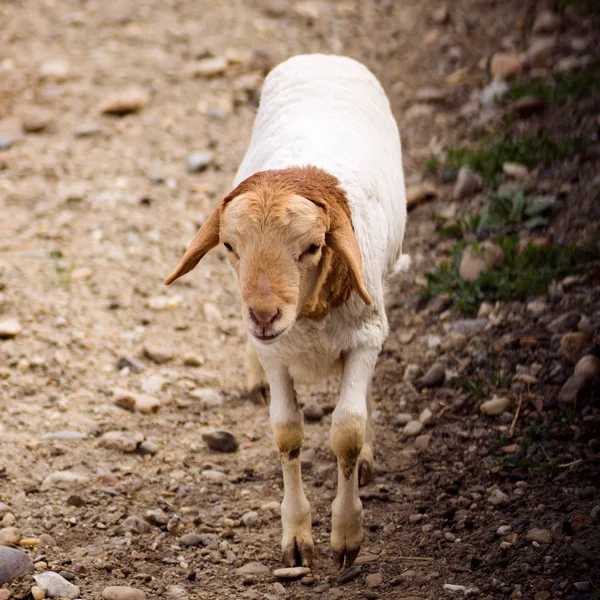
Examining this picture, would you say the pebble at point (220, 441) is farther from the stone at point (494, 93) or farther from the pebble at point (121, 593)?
the stone at point (494, 93)

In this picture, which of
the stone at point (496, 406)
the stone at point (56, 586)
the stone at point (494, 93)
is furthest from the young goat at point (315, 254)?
the stone at point (494, 93)

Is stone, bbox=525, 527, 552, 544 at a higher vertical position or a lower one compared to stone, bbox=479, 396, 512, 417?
higher

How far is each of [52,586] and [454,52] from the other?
23.4ft

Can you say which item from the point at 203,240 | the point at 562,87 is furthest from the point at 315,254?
the point at 562,87

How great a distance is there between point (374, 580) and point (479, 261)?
2.93m

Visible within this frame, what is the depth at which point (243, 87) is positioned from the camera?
968cm

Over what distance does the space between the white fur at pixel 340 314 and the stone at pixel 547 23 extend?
14.8 ft

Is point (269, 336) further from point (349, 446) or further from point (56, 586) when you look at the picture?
point (56, 586)

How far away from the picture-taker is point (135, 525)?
205 inches

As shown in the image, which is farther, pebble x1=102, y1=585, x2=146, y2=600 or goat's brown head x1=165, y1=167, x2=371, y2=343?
pebble x1=102, y1=585, x2=146, y2=600

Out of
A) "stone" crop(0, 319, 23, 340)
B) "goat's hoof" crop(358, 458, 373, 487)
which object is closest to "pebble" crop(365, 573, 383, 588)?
"goat's hoof" crop(358, 458, 373, 487)

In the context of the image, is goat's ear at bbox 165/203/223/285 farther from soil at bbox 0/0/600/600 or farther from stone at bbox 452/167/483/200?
stone at bbox 452/167/483/200

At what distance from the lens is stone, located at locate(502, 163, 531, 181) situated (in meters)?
7.70

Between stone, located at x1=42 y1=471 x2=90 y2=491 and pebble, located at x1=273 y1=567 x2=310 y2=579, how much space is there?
1340 millimetres
